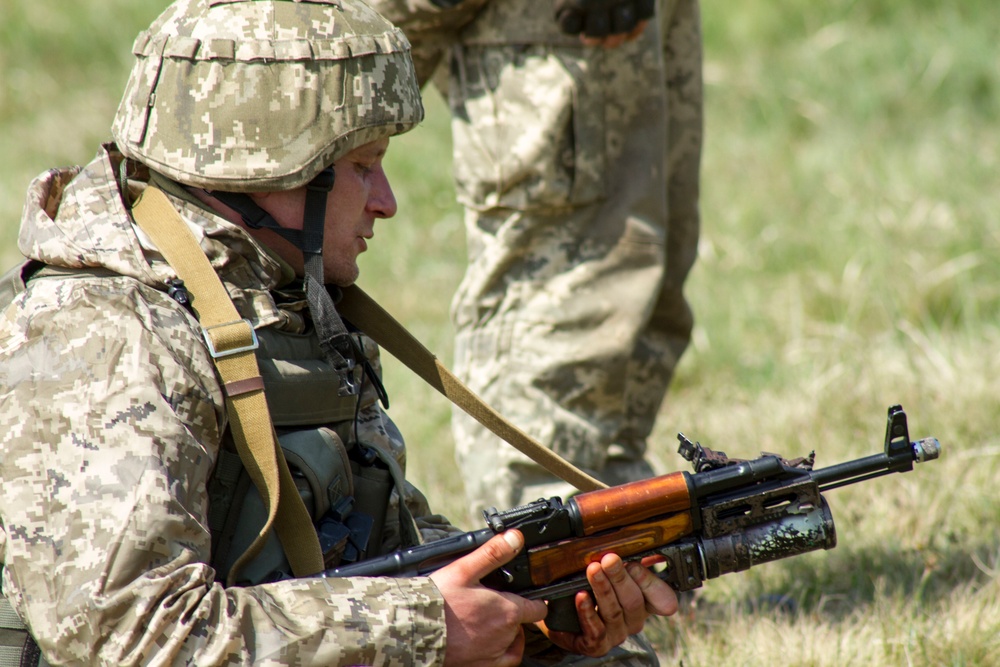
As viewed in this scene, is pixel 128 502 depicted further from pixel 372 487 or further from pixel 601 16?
pixel 601 16

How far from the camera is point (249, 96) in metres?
2.27

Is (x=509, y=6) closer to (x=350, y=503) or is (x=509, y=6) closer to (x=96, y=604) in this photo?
(x=350, y=503)

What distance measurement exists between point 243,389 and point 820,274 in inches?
167

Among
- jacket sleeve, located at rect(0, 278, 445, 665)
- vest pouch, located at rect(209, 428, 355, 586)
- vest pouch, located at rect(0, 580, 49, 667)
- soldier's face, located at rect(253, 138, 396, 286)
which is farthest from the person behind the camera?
soldier's face, located at rect(253, 138, 396, 286)

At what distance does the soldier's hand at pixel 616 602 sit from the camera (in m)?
2.36

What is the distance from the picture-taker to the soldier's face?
7.86 feet

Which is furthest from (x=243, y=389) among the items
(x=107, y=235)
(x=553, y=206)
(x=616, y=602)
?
(x=553, y=206)

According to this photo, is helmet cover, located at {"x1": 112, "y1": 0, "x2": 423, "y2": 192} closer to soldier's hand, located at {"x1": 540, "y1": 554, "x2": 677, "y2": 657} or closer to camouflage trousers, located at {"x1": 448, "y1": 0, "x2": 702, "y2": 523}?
soldier's hand, located at {"x1": 540, "y1": 554, "x2": 677, "y2": 657}

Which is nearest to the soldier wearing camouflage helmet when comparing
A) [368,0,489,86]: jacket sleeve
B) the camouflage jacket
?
the camouflage jacket

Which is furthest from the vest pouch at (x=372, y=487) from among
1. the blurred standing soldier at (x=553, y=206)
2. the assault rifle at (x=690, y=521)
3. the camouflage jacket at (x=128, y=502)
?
the blurred standing soldier at (x=553, y=206)

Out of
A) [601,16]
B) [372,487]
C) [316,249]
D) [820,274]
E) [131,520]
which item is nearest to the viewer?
[131,520]

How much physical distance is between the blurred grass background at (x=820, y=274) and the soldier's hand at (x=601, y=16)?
5.52 ft

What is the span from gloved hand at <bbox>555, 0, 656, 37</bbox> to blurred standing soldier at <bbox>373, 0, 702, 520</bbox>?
0.02 m

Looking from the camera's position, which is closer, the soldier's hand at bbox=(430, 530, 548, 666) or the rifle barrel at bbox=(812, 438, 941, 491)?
the soldier's hand at bbox=(430, 530, 548, 666)
